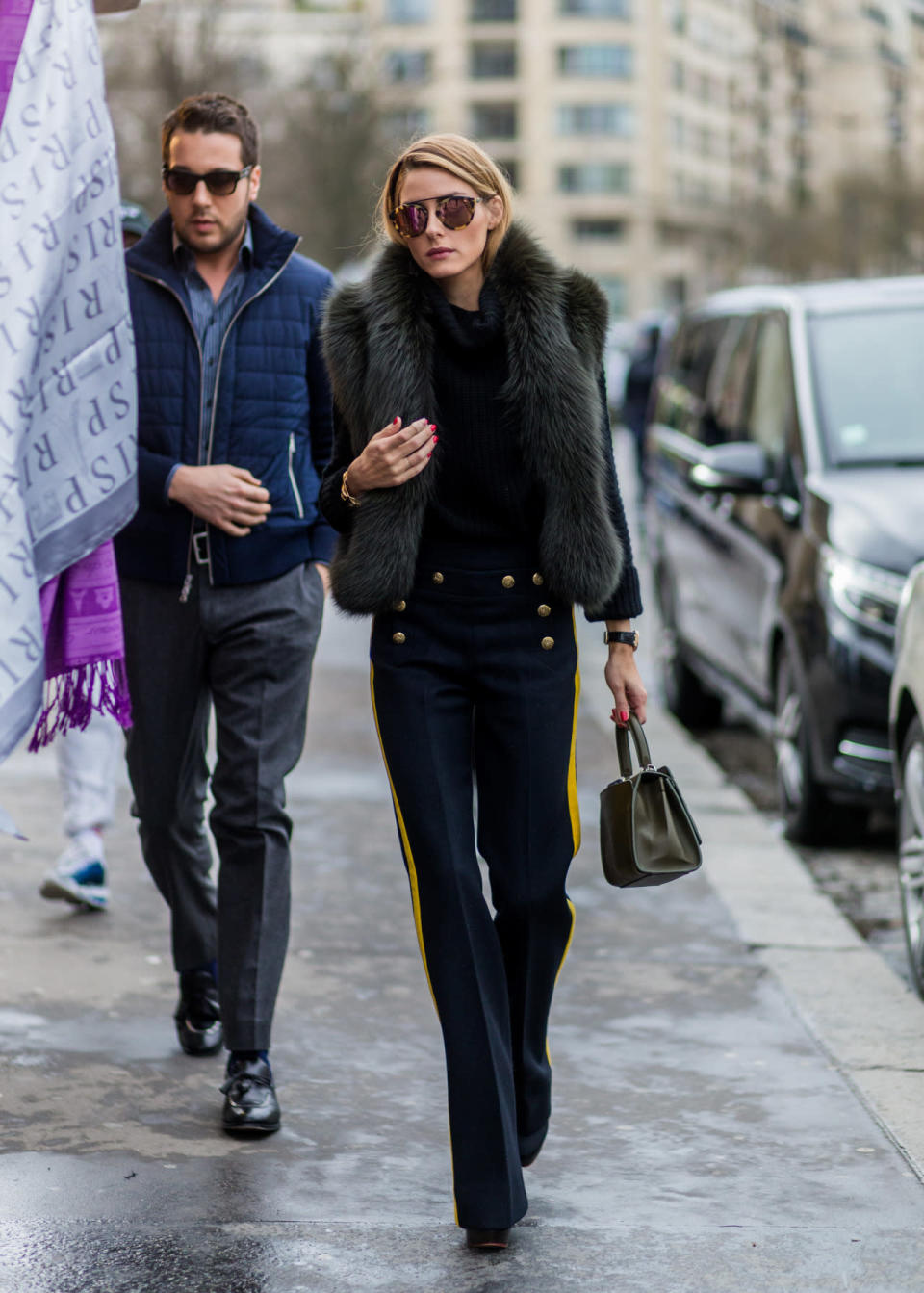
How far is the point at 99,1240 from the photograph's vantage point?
3.79 metres

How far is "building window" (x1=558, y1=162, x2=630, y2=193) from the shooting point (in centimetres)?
10556

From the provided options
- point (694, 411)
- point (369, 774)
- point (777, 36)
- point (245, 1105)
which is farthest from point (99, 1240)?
point (777, 36)

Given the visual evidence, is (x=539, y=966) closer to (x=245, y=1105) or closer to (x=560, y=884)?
(x=560, y=884)

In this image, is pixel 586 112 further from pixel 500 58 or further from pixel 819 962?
pixel 819 962

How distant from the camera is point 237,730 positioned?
464 cm

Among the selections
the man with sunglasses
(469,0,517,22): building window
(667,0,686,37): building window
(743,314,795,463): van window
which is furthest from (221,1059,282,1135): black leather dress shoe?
(667,0,686,37): building window

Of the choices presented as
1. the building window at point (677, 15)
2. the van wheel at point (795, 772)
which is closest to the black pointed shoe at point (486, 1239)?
the van wheel at point (795, 772)

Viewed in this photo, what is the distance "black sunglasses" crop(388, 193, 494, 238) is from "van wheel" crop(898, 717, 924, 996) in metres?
2.50

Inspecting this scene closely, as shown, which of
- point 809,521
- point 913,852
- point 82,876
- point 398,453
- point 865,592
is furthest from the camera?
point 809,521

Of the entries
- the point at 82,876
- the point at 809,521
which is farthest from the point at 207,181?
the point at 809,521

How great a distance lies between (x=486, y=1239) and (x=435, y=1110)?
33.3 inches

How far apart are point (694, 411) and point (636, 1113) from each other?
6358 mm

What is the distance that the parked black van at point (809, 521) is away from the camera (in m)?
7.10

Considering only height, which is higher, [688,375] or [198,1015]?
[688,375]
